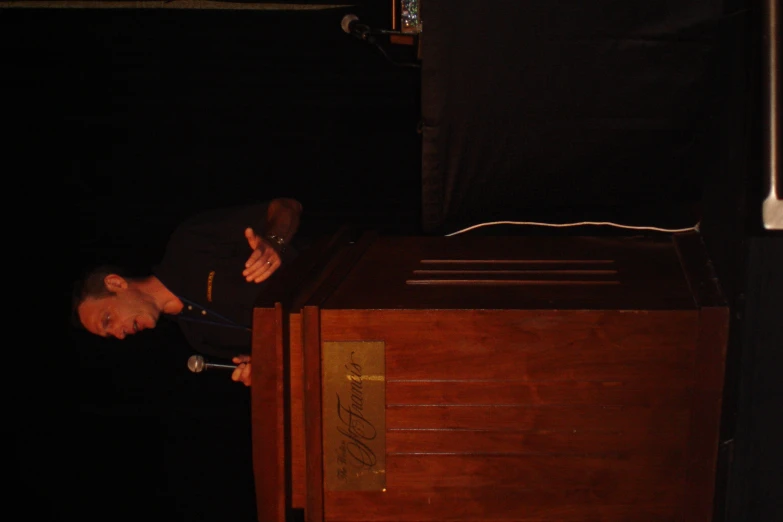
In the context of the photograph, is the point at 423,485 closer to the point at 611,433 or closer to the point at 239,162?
the point at 611,433

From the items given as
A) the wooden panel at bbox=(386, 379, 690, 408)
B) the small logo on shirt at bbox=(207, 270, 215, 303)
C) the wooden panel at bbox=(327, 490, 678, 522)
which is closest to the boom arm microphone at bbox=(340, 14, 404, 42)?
the small logo on shirt at bbox=(207, 270, 215, 303)

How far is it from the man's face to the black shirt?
0.27ft

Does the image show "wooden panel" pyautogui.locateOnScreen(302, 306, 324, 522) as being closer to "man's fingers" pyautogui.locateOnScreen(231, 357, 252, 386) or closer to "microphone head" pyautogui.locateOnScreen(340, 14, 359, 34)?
"man's fingers" pyautogui.locateOnScreen(231, 357, 252, 386)

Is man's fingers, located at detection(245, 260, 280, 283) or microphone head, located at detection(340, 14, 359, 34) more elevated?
microphone head, located at detection(340, 14, 359, 34)

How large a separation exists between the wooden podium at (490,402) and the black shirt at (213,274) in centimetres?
69

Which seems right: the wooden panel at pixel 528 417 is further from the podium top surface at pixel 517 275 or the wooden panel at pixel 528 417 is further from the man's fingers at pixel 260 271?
the man's fingers at pixel 260 271

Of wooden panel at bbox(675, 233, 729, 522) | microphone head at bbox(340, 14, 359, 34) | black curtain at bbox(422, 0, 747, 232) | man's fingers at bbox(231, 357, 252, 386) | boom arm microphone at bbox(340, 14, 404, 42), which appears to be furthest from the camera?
microphone head at bbox(340, 14, 359, 34)

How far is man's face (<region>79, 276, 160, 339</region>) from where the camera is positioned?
189 centimetres

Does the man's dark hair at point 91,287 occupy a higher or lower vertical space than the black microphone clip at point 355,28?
lower

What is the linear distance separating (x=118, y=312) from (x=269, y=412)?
925 mm

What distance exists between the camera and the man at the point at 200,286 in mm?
1862

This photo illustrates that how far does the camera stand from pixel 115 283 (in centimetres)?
189

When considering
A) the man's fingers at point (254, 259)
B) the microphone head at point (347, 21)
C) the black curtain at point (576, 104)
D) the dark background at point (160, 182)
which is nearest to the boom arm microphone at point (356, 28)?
the microphone head at point (347, 21)

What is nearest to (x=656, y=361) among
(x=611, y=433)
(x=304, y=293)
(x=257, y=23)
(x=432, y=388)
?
(x=611, y=433)
